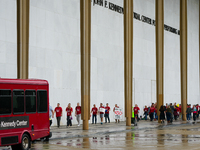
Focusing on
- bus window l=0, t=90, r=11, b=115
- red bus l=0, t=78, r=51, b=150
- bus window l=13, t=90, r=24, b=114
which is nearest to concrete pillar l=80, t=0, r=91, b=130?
red bus l=0, t=78, r=51, b=150

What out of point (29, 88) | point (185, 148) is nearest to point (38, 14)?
point (29, 88)

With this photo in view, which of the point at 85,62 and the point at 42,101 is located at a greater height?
the point at 85,62

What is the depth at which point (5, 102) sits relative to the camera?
1333 centimetres

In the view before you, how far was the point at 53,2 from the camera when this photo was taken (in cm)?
3148

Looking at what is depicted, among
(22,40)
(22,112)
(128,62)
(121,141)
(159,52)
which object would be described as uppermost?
(159,52)

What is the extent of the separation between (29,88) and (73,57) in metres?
18.5

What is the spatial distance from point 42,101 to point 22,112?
1623 mm

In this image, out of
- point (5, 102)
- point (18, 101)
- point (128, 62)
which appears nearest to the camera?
point (5, 102)

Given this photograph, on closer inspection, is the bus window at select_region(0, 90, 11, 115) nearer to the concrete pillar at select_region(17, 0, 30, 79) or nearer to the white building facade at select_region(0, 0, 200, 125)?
the concrete pillar at select_region(17, 0, 30, 79)

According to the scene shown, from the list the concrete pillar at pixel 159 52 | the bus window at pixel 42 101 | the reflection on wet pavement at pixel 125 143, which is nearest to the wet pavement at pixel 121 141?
the reflection on wet pavement at pixel 125 143

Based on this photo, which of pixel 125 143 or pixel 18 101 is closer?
pixel 18 101

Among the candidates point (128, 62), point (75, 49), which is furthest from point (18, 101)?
point (75, 49)

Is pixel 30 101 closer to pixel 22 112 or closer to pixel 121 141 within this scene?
pixel 22 112

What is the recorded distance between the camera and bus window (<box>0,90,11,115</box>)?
43.2 ft
